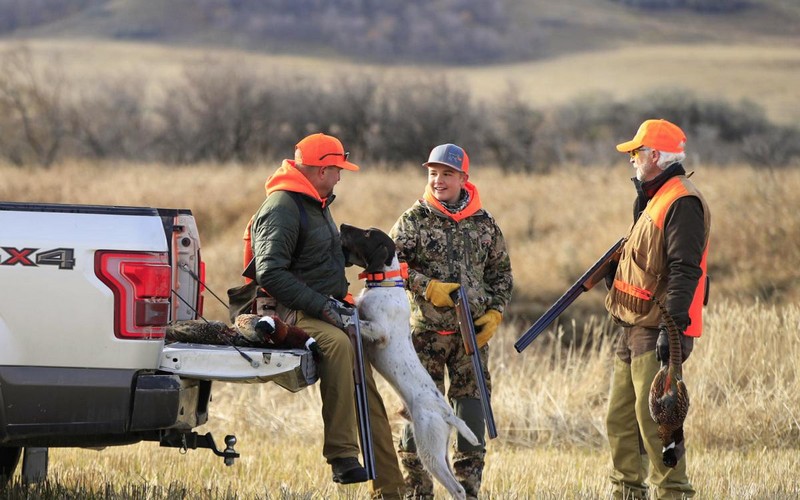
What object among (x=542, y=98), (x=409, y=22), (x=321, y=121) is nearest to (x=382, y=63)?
(x=409, y=22)

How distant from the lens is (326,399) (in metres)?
5.48

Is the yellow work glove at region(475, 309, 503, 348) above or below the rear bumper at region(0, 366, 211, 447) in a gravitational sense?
above

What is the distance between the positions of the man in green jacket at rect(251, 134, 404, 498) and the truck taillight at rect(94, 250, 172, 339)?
715 mm

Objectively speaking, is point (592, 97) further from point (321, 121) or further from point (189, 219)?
point (189, 219)

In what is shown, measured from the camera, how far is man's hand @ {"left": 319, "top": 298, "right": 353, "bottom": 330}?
551cm

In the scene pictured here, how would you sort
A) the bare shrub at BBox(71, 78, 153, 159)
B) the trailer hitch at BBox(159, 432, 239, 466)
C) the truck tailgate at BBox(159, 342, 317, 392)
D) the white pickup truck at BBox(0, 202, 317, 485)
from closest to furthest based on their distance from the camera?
the white pickup truck at BBox(0, 202, 317, 485)
the truck tailgate at BBox(159, 342, 317, 392)
the trailer hitch at BBox(159, 432, 239, 466)
the bare shrub at BBox(71, 78, 153, 159)

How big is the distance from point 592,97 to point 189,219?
39522mm

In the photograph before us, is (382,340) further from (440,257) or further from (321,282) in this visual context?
(440,257)

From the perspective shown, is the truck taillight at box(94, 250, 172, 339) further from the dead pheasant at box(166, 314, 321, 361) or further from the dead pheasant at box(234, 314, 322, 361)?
the dead pheasant at box(234, 314, 322, 361)

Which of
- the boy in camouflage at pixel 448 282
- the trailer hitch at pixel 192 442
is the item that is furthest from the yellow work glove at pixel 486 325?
the trailer hitch at pixel 192 442

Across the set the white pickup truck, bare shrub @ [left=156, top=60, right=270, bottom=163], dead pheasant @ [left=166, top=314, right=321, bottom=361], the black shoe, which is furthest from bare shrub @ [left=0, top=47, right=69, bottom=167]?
the white pickup truck

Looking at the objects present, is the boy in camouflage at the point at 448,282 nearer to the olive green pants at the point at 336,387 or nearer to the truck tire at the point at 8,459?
the olive green pants at the point at 336,387

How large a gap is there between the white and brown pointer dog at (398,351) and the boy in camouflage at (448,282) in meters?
0.28

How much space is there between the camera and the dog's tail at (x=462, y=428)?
228 inches
